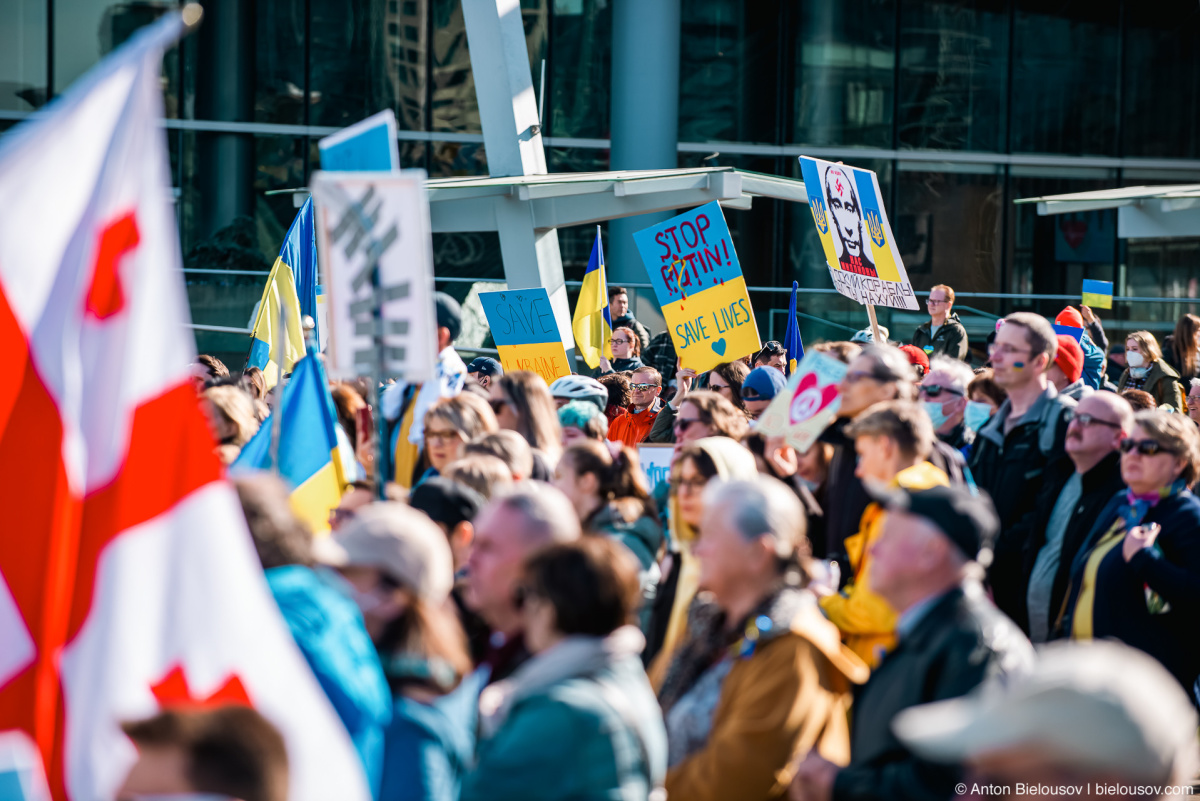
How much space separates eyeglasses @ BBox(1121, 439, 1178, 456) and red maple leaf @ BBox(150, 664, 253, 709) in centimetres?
341

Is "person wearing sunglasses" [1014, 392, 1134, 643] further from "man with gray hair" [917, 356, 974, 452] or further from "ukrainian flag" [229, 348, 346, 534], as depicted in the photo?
"ukrainian flag" [229, 348, 346, 534]

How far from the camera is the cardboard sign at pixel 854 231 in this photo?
28.7 feet

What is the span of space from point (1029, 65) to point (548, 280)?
43.5 ft

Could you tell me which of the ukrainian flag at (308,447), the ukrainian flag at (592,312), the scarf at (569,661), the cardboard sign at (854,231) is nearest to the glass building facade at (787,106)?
the ukrainian flag at (592,312)

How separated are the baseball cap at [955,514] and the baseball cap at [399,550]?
107 centimetres

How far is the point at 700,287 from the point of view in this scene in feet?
28.5

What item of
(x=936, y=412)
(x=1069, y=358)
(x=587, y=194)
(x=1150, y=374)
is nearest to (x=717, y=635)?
(x=936, y=412)

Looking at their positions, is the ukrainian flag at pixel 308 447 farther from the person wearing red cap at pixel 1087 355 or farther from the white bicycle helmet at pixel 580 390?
the person wearing red cap at pixel 1087 355

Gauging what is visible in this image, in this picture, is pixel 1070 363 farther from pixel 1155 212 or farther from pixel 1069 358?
pixel 1155 212

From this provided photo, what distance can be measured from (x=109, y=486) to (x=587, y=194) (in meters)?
8.68

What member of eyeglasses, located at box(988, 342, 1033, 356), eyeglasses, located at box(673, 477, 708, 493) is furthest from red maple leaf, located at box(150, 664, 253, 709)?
eyeglasses, located at box(988, 342, 1033, 356)

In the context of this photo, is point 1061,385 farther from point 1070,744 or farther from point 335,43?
point 335,43

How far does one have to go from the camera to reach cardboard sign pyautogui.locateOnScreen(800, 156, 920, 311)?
28.7 ft

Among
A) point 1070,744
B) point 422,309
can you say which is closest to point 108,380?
point 422,309
